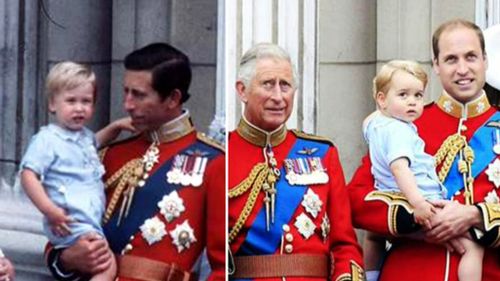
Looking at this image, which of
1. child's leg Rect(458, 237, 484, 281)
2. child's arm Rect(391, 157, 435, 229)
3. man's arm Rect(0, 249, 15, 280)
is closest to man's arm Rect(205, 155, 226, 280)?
man's arm Rect(0, 249, 15, 280)

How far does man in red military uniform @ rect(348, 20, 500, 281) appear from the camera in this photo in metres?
4.70

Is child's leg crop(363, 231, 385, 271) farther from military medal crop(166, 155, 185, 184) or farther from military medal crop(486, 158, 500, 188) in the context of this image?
military medal crop(166, 155, 185, 184)

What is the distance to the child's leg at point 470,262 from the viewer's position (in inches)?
185

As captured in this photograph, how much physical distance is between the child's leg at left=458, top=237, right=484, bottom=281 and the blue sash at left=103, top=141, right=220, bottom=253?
107 cm

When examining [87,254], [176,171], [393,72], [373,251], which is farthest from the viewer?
[373,251]

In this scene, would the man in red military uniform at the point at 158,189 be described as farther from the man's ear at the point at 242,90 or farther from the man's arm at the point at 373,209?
the man's arm at the point at 373,209

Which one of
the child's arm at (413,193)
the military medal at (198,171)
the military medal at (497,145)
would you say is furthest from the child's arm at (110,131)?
the military medal at (497,145)

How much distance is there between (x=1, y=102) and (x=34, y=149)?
13 cm

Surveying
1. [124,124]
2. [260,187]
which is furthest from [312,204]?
[124,124]

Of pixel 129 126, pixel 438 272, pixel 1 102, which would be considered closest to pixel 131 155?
pixel 129 126

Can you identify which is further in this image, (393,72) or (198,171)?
(393,72)

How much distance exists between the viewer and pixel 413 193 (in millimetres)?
4660

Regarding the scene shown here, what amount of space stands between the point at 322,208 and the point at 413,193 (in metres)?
0.26

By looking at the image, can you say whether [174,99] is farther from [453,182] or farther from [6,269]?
[453,182]
